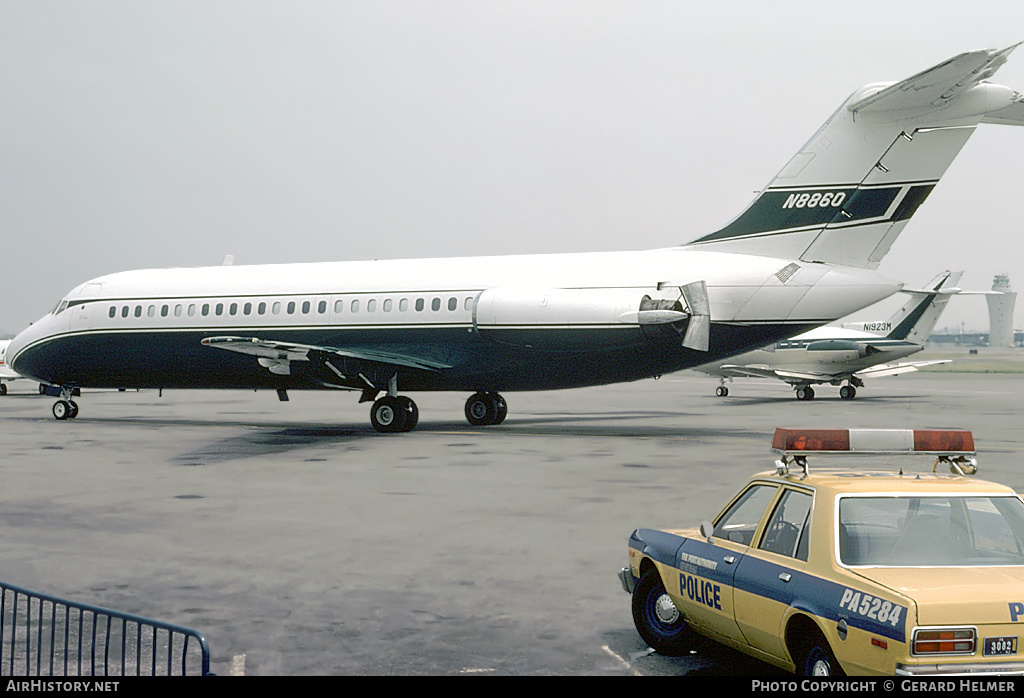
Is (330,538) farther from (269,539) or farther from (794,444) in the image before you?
(794,444)

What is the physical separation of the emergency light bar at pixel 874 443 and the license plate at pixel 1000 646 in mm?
1401

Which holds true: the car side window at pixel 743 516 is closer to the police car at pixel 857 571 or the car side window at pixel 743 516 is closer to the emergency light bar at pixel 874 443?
the police car at pixel 857 571

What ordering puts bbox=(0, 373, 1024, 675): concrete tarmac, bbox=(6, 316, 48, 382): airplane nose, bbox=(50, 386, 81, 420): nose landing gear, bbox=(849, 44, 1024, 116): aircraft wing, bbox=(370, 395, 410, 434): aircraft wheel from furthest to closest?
bbox=(50, 386, 81, 420): nose landing gear → bbox=(6, 316, 48, 382): airplane nose → bbox=(370, 395, 410, 434): aircraft wheel → bbox=(849, 44, 1024, 116): aircraft wing → bbox=(0, 373, 1024, 675): concrete tarmac

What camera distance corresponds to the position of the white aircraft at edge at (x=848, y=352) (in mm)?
42188

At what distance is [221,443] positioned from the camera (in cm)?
2267

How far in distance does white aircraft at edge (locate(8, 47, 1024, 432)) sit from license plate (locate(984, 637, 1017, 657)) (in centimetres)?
1629

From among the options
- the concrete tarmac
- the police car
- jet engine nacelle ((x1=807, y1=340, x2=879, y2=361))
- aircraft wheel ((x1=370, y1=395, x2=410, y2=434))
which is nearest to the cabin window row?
aircraft wheel ((x1=370, y1=395, x2=410, y2=434))

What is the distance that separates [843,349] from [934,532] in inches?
1499

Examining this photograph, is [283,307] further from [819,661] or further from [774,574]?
[819,661]

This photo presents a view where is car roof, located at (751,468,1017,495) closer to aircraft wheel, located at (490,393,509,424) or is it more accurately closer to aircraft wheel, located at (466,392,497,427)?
aircraft wheel, located at (466,392,497,427)

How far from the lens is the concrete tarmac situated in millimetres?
7254

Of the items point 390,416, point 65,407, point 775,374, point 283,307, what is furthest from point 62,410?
point 775,374

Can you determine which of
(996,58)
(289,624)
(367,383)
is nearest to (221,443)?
(367,383)

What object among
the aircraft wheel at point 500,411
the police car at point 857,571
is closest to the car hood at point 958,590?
the police car at point 857,571
